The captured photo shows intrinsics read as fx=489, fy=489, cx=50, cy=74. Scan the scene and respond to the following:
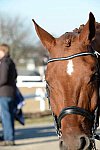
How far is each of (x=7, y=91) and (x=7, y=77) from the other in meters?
0.34

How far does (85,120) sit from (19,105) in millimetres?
6598

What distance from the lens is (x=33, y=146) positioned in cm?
1060

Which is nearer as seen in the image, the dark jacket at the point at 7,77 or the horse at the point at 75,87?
the horse at the point at 75,87

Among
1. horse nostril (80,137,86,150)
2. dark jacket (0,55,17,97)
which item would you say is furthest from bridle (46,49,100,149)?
dark jacket (0,55,17,97)

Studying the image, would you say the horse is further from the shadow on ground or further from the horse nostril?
the shadow on ground

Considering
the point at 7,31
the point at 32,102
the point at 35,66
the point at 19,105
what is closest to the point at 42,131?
the point at 19,105

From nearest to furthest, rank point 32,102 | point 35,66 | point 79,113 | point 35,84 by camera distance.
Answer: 1. point 79,113
2. point 35,84
3. point 32,102
4. point 35,66

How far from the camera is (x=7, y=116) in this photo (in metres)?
11.0

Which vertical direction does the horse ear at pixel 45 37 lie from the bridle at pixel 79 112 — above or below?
above

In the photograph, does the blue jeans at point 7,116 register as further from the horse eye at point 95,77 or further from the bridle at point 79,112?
the horse eye at point 95,77

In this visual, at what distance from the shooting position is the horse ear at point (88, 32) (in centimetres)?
498

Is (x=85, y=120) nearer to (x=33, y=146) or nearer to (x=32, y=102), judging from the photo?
(x=33, y=146)

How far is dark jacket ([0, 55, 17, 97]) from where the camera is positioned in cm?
1065

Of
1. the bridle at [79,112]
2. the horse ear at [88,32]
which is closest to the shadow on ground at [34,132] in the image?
the bridle at [79,112]
